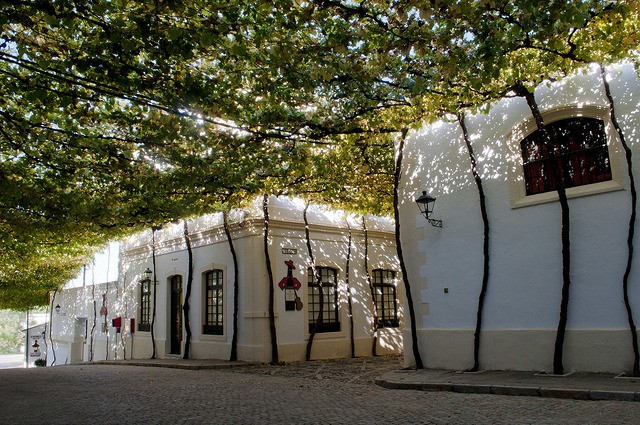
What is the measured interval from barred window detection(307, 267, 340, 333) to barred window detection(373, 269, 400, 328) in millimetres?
1764

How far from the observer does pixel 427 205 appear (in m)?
11.6

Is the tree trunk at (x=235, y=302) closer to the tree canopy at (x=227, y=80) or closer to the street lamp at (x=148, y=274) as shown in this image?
the tree canopy at (x=227, y=80)

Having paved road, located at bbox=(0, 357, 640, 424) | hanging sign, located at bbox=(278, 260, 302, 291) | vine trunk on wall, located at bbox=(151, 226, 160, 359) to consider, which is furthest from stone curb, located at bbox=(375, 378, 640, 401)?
vine trunk on wall, located at bbox=(151, 226, 160, 359)

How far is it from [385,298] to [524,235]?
9233 millimetres

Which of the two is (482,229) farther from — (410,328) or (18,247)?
(18,247)

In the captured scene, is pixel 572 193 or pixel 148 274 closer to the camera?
pixel 572 193

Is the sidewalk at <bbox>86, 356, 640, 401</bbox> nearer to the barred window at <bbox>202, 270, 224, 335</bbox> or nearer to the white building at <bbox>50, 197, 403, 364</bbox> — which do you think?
the white building at <bbox>50, 197, 403, 364</bbox>

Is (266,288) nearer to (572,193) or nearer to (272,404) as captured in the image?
(272,404)

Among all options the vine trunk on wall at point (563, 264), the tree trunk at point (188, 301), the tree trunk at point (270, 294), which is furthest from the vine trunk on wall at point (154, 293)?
the vine trunk on wall at point (563, 264)

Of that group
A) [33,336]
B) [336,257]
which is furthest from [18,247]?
[33,336]

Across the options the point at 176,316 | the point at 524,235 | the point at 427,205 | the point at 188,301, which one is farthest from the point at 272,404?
the point at 176,316

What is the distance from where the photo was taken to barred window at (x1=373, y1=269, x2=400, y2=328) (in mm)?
18656

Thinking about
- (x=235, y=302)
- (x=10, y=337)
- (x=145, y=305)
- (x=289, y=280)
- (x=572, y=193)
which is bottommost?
(x=10, y=337)

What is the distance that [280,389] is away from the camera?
9828 mm
